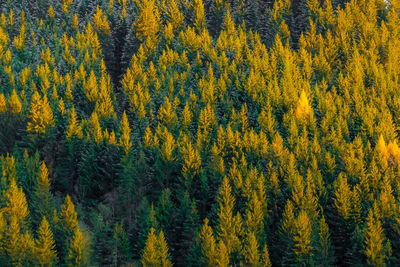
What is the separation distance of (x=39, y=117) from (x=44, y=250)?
75.3 feet

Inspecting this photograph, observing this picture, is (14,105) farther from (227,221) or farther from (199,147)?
(227,221)

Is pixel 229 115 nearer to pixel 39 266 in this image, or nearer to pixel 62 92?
pixel 62 92

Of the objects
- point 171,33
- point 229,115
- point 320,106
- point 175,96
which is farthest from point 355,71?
point 171,33

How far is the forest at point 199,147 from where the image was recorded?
147 feet

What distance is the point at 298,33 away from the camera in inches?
4306

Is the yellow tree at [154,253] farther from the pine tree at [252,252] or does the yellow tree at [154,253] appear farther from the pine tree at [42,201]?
the pine tree at [42,201]

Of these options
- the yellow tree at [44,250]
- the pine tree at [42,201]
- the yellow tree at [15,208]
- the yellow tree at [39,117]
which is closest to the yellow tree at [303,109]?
the yellow tree at [39,117]

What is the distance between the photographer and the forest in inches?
1768

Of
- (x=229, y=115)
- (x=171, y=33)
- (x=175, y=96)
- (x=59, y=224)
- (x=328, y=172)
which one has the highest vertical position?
(x=171, y=33)

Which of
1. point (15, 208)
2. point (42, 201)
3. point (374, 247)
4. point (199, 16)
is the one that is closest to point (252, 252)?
point (374, 247)

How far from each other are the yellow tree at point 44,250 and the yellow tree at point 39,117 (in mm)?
19748

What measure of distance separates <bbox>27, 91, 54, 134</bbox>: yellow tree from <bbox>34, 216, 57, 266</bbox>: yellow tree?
19.7 m

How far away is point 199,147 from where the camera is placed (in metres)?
59.1

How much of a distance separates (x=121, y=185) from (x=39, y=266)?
15657 mm
